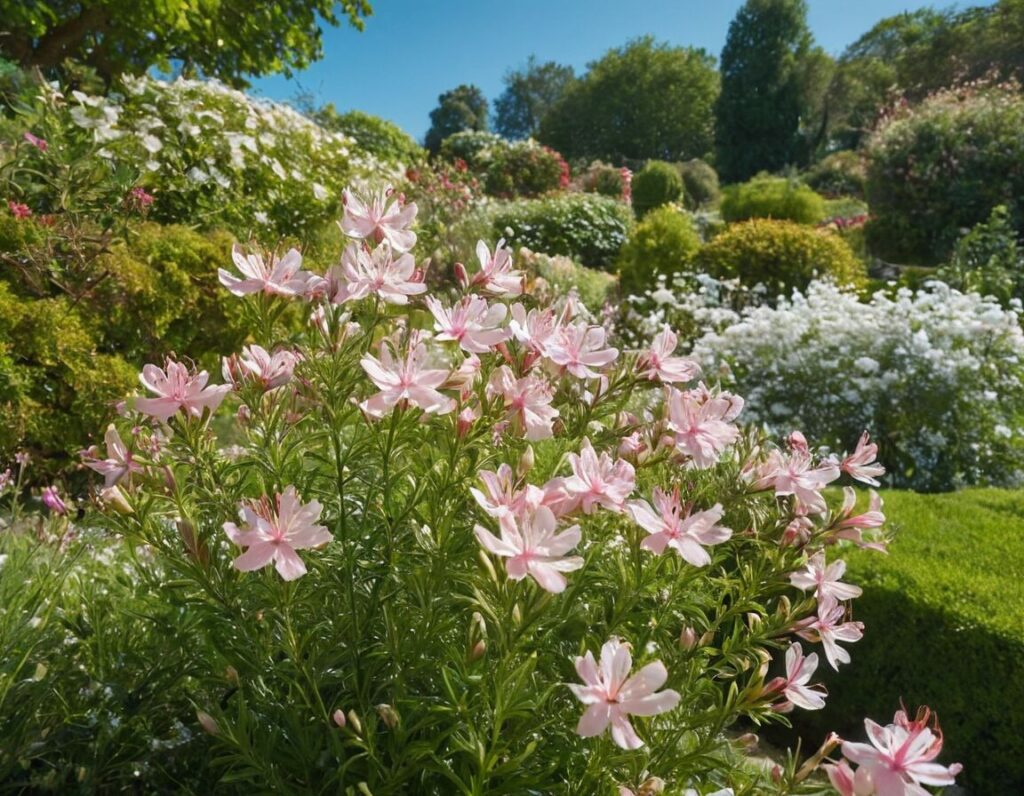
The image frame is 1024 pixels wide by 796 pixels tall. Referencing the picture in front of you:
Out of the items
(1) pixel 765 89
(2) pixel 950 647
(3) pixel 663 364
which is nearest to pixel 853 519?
(3) pixel 663 364

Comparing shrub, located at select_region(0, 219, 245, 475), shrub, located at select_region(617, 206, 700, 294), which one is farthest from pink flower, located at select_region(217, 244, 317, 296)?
shrub, located at select_region(617, 206, 700, 294)

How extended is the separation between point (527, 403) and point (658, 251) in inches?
347

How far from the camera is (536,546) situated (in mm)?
842

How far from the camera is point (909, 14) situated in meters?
41.6

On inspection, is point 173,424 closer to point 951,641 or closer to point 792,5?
point 951,641

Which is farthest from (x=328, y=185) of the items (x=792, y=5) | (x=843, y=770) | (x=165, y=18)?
(x=792, y=5)

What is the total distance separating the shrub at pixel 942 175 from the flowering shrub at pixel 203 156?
9.23 meters

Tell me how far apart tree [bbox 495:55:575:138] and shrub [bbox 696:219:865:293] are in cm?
5650

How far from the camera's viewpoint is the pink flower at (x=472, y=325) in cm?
108

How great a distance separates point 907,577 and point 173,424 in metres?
2.58

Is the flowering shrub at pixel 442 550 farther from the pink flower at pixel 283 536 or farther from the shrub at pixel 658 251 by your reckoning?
the shrub at pixel 658 251

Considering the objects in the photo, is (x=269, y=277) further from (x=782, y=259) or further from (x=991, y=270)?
(x=991, y=270)

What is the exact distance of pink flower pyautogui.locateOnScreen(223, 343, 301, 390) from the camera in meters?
1.15


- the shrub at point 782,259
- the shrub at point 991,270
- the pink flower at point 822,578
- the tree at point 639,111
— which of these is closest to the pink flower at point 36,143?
the pink flower at point 822,578
